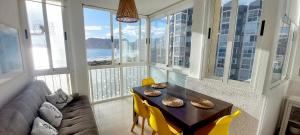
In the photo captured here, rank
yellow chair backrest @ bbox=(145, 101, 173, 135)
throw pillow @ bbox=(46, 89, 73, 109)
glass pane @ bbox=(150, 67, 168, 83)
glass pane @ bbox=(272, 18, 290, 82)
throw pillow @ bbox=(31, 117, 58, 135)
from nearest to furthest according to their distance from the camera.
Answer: throw pillow @ bbox=(31, 117, 58, 135) < yellow chair backrest @ bbox=(145, 101, 173, 135) < glass pane @ bbox=(272, 18, 290, 82) < throw pillow @ bbox=(46, 89, 73, 109) < glass pane @ bbox=(150, 67, 168, 83)

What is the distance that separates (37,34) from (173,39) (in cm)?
263

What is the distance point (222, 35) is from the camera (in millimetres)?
1960

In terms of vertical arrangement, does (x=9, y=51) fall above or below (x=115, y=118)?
A: above

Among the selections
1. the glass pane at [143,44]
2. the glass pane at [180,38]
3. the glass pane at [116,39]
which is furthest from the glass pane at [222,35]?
the glass pane at [116,39]

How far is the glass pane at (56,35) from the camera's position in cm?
248

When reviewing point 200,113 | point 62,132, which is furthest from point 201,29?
point 62,132

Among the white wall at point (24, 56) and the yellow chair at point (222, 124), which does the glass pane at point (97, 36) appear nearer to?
the white wall at point (24, 56)

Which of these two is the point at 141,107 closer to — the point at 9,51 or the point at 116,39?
the point at 9,51

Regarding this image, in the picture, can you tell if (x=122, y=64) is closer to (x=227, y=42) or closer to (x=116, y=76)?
(x=116, y=76)

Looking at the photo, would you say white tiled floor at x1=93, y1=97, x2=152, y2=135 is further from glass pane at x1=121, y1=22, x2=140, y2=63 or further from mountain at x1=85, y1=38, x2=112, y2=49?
mountain at x1=85, y1=38, x2=112, y2=49

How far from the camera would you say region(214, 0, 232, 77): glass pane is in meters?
1.89

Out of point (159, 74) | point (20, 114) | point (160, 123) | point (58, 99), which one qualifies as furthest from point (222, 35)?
point (58, 99)

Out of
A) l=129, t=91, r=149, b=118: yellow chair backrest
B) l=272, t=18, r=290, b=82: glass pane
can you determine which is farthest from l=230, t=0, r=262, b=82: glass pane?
l=129, t=91, r=149, b=118: yellow chair backrest

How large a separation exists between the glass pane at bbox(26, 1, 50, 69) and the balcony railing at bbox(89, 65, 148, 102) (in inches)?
37.3
